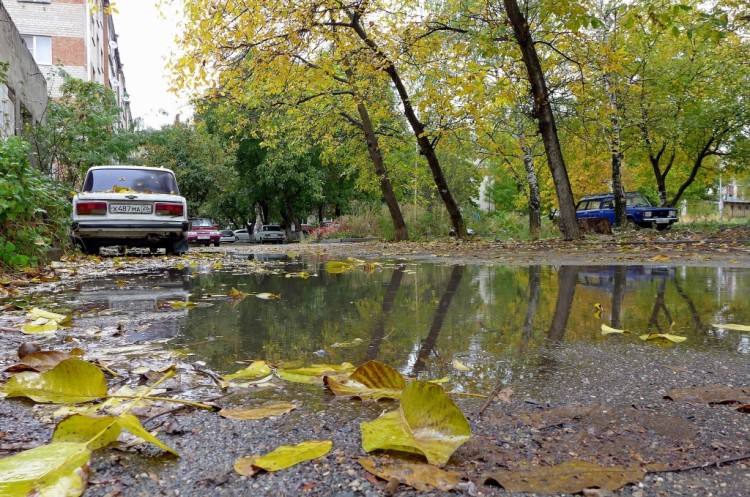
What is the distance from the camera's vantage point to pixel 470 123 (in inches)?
575

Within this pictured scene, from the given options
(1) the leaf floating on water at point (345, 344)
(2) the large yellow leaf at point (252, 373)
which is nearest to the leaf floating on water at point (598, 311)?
(1) the leaf floating on water at point (345, 344)

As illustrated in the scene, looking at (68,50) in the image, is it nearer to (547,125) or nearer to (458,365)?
(547,125)

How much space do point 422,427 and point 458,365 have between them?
87cm

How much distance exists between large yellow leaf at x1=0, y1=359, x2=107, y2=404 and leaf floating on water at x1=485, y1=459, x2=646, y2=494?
3.95 ft

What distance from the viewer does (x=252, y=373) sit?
201 centimetres

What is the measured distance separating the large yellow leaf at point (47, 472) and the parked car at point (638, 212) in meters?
22.7

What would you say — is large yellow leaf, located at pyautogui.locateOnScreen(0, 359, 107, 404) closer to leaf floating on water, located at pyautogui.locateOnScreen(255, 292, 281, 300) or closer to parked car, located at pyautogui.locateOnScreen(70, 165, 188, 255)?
leaf floating on water, located at pyautogui.locateOnScreen(255, 292, 281, 300)

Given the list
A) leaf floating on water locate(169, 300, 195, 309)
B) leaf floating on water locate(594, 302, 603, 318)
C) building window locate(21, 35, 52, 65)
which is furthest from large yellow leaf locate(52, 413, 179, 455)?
building window locate(21, 35, 52, 65)

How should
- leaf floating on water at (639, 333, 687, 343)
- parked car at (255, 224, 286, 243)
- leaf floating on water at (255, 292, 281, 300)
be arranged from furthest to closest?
parked car at (255, 224, 286, 243) < leaf floating on water at (255, 292, 281, 300) < leaf floating on water at (639, 333, 687, 343)

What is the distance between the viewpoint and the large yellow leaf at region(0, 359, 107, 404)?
5.33 feet

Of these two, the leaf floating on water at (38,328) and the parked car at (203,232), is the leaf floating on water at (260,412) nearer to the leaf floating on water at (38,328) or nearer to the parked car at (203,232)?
the leaf floating on water at (38,328)

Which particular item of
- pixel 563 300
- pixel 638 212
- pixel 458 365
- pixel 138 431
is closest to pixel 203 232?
pixel 638 212

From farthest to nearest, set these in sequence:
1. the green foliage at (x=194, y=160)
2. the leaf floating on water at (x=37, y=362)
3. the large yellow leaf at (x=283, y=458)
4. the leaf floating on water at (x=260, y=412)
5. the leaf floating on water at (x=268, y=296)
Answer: the green foliage at (x=194, y=160) < the leaf floating on water at (x=268, y=296) < the leaf floating on water at (x=37, y=362) < the leaf floating on water at (x=260, y=412) < the large yellow leaf at (x=283, y=458)

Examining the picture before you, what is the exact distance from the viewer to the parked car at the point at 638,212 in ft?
74.5
